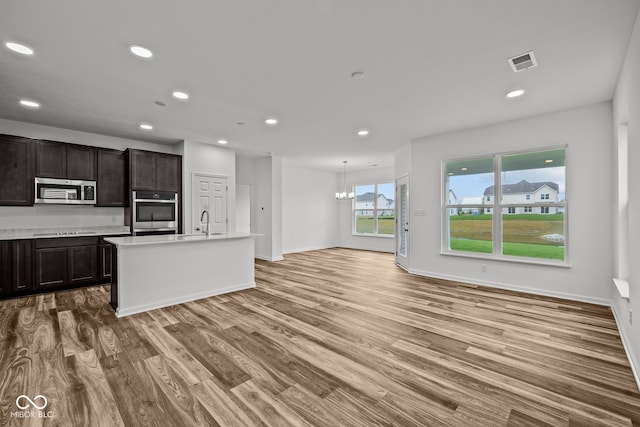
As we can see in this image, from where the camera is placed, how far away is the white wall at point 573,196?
3.82m

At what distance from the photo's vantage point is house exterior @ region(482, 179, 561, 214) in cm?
431

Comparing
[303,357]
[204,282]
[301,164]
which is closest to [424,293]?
[303,357]

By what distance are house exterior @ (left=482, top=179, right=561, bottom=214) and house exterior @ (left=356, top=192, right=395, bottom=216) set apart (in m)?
4.14

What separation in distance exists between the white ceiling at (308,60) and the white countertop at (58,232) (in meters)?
1.82

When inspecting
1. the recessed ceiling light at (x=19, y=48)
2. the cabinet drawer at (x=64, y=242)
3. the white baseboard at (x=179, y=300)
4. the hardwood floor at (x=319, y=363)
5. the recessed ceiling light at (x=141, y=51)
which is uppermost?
the recessed ceiling light at (x=19, y=48)

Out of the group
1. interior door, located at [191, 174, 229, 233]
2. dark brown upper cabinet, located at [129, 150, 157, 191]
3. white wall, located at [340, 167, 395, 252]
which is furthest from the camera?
white wall, located at [340, 167, 395, 252]

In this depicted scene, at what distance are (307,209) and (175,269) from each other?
18.2 ft

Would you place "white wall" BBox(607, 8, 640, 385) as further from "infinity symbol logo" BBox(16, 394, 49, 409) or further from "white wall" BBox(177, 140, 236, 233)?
"white wall" BBox(177, 140, 236, 233)

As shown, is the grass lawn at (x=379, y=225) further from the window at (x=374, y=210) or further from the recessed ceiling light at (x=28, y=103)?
the recessed ceiling light at (x=28, y=103)

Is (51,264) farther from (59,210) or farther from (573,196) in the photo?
(573,196)

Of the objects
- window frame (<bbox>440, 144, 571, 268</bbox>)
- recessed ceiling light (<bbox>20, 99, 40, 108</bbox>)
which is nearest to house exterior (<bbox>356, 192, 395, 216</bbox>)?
window frame (<bbox>440, 144, 571, 268</bbox>)

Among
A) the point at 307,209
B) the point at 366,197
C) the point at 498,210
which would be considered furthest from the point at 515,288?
the point at 307,209

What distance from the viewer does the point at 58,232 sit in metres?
4.68

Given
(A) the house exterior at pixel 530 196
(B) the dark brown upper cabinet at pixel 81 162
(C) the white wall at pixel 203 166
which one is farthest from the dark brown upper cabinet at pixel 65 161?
(A) the house exterior at pixel 530 196
